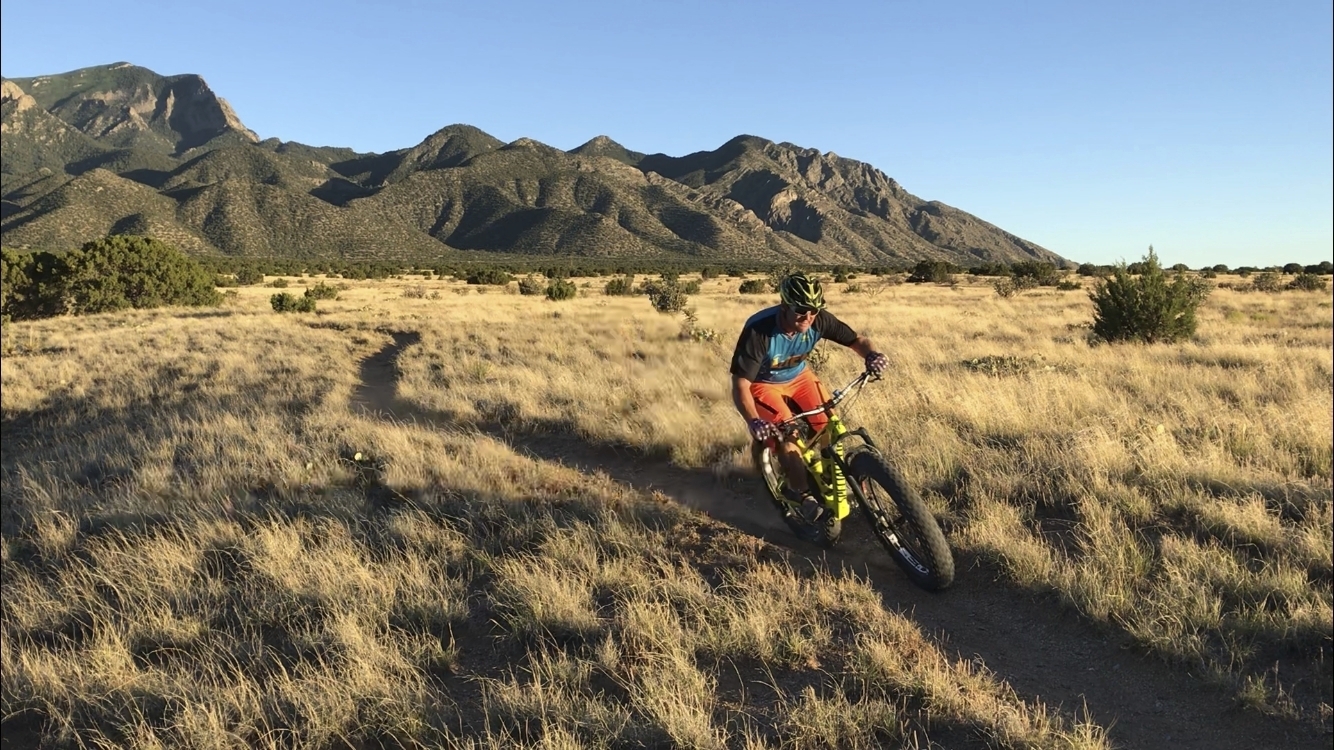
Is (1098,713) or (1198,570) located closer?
(1098,713)

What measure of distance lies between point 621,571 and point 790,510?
1.59m

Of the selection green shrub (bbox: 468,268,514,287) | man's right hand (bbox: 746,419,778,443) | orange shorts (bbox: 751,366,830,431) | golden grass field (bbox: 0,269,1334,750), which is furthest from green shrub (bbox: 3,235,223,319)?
man's right hand (bbox: 746,419,778,443)

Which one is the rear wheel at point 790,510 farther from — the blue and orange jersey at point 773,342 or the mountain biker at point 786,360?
the blue and orange jersey at point 773,342

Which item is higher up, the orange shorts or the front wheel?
the orange shorts

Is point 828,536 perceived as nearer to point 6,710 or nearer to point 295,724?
point 295,724

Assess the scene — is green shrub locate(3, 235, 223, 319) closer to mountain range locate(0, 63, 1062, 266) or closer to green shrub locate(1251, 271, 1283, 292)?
green shrub locate(1251, 271, 1283, 292)

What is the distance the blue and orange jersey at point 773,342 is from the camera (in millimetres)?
5523

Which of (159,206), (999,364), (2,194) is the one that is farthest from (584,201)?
(999,364)

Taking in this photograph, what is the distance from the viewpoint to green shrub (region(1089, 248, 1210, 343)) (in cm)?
1523

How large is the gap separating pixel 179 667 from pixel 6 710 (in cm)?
100

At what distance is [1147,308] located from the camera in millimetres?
15297

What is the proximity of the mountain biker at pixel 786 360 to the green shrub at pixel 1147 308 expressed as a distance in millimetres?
13181

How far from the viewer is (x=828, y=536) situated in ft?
18.3

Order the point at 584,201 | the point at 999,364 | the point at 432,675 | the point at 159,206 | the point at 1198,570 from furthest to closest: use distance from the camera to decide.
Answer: the point at 584,201
the point at 159,206
the point at 999,364
the point at 1198,570
the point at 432,675
